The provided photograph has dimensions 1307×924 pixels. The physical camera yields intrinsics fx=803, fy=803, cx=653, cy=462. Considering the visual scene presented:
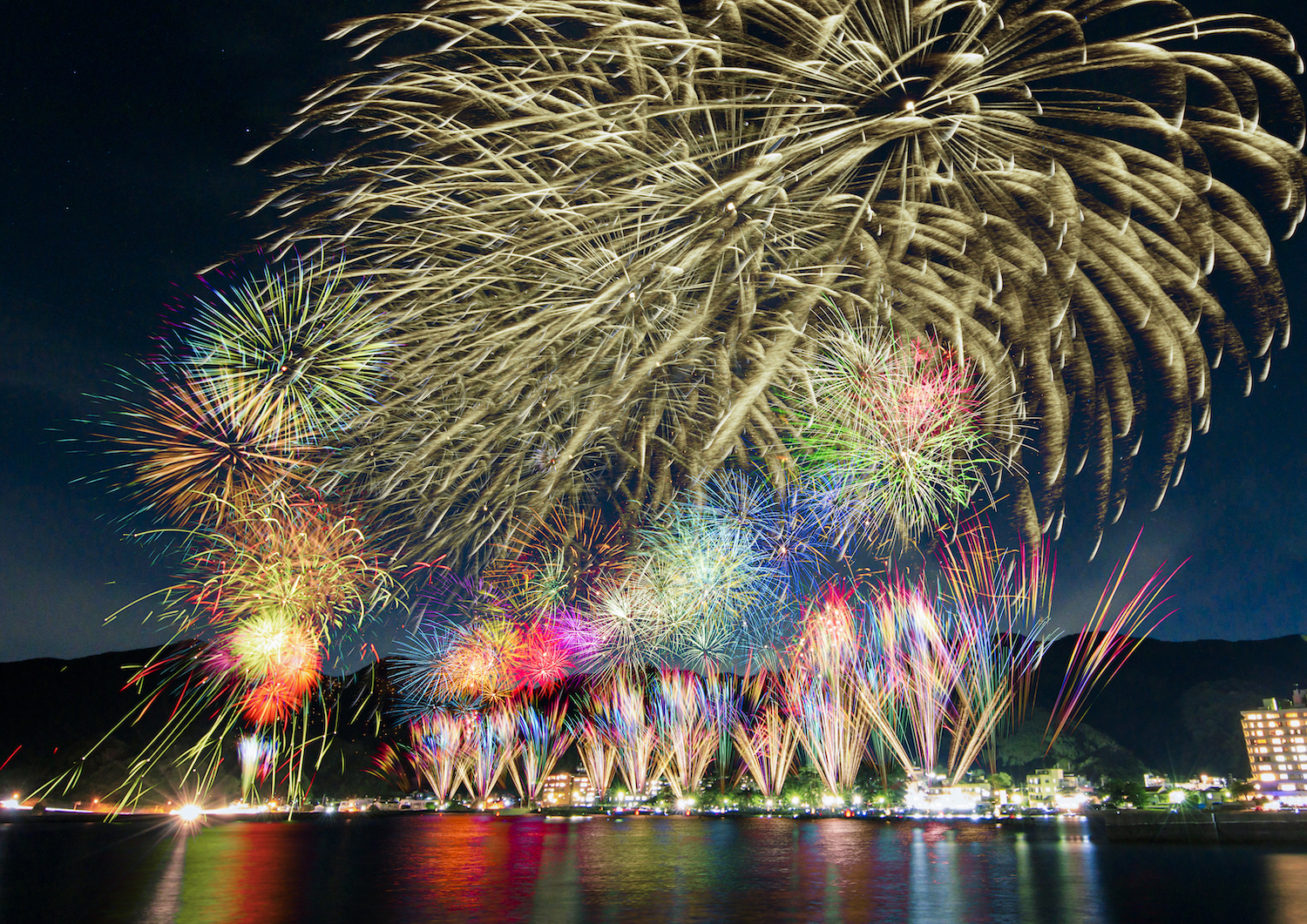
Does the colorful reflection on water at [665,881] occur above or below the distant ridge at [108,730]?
below

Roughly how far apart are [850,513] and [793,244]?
23.4 ft

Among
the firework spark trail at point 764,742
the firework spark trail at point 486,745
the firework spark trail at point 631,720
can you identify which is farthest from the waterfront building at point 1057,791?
the firework spark trail at point 486,745

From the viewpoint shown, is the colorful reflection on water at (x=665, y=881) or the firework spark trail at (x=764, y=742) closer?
the colorful reflection on water at (x=665, y=881)

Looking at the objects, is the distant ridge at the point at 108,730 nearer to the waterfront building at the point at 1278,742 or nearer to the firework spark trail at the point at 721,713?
the waterfront building at the point at 1278,742

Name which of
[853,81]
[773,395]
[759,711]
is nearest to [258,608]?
[773,395]

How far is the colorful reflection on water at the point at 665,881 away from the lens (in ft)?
78.6

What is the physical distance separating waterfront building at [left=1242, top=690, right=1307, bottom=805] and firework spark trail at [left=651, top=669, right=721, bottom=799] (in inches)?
3507

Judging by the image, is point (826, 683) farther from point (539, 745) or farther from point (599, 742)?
point (539, 745)

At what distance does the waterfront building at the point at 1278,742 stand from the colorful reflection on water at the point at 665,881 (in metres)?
87.4

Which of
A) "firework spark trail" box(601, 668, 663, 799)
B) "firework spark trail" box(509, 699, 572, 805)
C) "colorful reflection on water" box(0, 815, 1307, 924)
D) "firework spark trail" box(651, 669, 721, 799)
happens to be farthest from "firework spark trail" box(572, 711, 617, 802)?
"colorful reflection on water" box(0, 815, 1307, 924)

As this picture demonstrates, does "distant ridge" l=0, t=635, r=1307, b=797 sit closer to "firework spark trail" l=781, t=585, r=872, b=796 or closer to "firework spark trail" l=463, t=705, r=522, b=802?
"firework spark trail" l=463, t=705, r=522, b=802

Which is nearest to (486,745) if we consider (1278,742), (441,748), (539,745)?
(441,748)

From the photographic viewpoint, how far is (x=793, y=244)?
60.0 feet

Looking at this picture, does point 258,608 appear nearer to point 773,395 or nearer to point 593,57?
point 773,395
